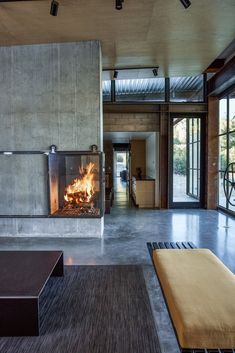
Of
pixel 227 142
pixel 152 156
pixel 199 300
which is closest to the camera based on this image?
pixel 199 300

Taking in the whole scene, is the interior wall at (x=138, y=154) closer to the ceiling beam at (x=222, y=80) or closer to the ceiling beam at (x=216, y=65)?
the ceiling beam at (x=222, y=80)

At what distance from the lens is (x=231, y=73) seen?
6.28m

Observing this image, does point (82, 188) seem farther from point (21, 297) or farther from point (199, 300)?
point (199, 300)

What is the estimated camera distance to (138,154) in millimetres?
11281

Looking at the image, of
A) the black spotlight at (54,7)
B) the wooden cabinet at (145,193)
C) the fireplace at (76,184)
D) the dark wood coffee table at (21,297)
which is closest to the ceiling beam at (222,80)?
the wooden cabinet at (145,193)

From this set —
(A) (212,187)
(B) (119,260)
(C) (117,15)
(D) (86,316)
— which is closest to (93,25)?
(C) (117,15)

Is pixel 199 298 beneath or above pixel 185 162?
beneath

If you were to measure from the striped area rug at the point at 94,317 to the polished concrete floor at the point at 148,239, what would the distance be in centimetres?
13

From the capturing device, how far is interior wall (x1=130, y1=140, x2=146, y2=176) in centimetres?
1126

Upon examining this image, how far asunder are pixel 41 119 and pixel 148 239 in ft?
9.56

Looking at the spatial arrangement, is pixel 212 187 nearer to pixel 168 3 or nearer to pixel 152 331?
pixel 168 3

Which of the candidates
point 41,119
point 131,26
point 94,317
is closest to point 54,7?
point 131,26

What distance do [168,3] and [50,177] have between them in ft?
11.0

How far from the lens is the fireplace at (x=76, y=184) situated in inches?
205
